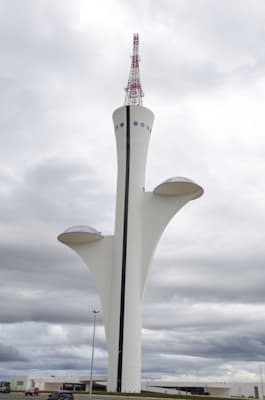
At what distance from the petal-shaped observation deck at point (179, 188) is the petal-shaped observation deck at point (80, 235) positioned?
22.0ft

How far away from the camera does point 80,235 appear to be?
45.5 m

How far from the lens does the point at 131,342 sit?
40156 millimetres

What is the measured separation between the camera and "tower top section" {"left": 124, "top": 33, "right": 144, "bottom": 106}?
1914 inches

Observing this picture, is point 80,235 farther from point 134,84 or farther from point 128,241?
point 134,84

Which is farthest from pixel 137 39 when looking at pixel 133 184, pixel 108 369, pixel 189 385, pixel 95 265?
pixel 189 385

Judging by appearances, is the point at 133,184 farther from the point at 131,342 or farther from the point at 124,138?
the point at 131,342

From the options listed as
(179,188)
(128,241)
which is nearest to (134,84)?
(179,188)

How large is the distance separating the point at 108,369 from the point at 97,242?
11073 millimetres

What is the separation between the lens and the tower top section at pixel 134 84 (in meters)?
48.6

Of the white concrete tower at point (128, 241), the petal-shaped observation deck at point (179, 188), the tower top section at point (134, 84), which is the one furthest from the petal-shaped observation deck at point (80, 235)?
the tower top section at point (134, 84)

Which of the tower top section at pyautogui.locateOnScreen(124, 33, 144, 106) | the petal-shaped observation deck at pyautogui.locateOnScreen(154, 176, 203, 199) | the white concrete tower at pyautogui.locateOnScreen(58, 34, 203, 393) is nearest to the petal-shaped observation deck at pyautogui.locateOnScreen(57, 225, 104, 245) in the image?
the white concrete tower at pyautogui.locateOnScreen(58, 34, 203, 393)

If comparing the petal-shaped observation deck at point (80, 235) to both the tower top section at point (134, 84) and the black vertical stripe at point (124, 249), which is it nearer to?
the black vertical stripe at point (124, 249)

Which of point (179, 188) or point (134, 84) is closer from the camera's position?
point (179, 188)

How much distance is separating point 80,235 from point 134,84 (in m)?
16.0
